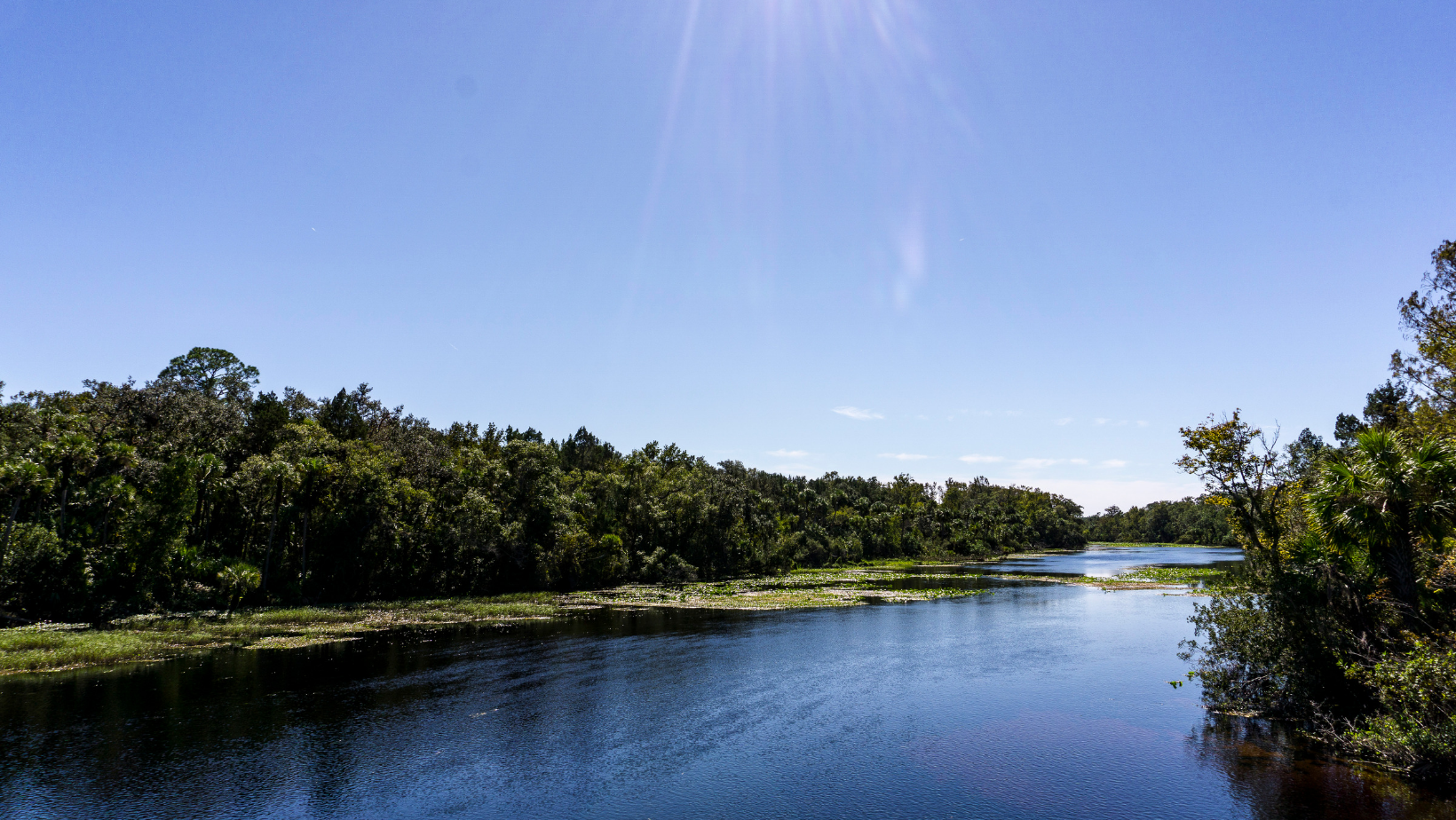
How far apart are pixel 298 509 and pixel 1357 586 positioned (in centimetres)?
6852

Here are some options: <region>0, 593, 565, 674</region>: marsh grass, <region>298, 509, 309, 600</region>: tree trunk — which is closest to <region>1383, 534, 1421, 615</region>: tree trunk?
<region>0, 593, 565, 674</region>: marsh grass

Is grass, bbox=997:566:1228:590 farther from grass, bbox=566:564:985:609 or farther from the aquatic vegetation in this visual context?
grass, bbox=566:564:985:609

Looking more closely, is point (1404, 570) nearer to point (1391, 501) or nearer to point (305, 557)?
point (1391, 501)

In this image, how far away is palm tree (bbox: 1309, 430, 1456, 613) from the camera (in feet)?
63.7

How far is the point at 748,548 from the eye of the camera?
343 feet

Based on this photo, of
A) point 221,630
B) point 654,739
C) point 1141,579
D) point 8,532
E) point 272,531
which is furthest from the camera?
point 1141,579

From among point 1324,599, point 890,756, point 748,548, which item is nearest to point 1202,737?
point 1324,599

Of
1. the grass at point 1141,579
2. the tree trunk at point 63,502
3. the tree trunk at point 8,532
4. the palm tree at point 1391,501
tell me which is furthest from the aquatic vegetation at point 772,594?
the palm tree at point 1391,501

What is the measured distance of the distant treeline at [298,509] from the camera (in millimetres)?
44031

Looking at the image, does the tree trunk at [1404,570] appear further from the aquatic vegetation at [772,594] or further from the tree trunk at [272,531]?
the tree trunk at [272,531]

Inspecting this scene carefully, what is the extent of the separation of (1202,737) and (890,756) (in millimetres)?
11532

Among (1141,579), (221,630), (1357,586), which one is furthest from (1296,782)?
(1141,579)

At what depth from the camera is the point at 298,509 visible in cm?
5816

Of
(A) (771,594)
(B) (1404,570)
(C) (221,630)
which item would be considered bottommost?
(A) (771,594)
